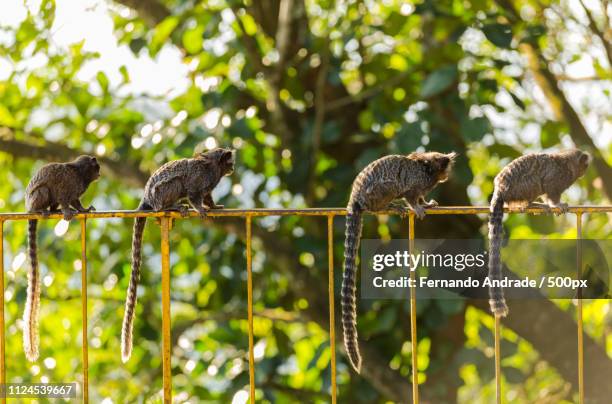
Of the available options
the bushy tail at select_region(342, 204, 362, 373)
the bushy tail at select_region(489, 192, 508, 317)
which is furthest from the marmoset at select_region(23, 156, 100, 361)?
the bushy tail at select_region(489, 192, 508, 317)

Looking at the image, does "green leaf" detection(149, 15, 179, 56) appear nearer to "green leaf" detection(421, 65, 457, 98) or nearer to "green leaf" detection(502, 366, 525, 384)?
"green leaf" detection(421, 65, 457, 98)

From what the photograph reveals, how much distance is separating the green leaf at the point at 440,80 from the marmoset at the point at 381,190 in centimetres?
104

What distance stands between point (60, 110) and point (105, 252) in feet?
3.67

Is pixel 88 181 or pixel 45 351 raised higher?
pixel 88 181

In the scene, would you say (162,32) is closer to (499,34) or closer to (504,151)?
(499,34)

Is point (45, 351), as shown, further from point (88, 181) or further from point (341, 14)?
point (341, 14)

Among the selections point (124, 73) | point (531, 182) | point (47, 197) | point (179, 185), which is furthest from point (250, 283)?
point (124, 73)

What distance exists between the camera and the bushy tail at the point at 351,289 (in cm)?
310

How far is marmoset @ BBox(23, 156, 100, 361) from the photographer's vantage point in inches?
133

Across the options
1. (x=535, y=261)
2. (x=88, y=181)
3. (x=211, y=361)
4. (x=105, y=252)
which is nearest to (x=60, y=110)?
(x=105, y=252)

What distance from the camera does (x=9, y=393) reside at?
11.5 feet

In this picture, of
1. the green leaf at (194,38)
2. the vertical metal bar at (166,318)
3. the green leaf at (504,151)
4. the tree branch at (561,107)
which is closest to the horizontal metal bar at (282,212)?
the vertical metal bar at (166,318)

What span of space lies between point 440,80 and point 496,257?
1.85 m

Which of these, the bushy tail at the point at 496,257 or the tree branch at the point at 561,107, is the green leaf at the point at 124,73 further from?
the bushy tail at the point at 496,257
